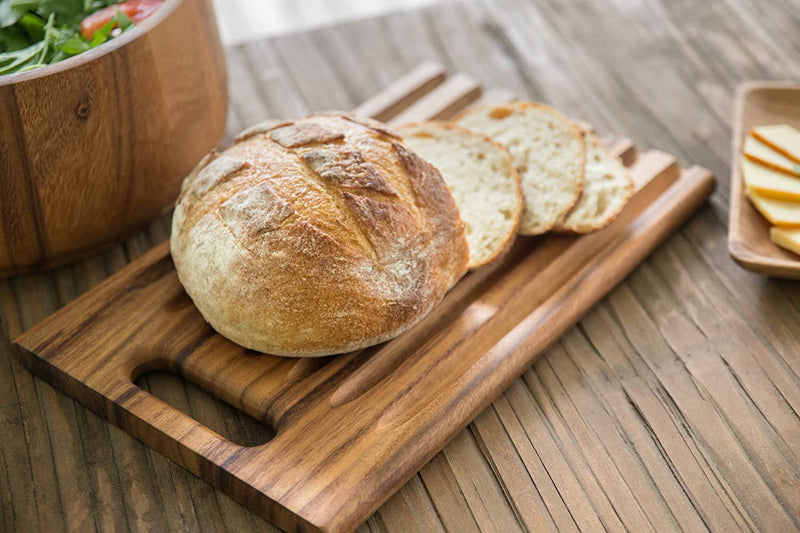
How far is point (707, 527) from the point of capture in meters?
1.74

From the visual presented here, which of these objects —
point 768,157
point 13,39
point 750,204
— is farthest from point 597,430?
point 13,39

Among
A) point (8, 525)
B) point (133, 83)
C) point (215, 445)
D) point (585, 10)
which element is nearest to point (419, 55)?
point (585, 10)

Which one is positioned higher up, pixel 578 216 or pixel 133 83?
pixel 133 83

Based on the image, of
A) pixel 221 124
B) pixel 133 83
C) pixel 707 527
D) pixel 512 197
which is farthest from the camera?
pixel 221 124

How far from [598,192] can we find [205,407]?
3.82ft

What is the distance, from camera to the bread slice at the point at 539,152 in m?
2.29

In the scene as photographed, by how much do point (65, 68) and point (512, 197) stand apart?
3.68 ft

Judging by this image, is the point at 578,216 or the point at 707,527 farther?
the point at 578,216

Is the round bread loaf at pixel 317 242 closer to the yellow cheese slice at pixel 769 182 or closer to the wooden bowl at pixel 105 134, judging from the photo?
the wooden bowl at pixel 105 134

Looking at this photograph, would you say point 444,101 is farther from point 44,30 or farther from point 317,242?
point 44,30

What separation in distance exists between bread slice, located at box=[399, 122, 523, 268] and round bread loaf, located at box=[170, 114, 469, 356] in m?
0.17

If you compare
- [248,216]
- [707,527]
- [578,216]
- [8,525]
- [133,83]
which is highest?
[133,83]

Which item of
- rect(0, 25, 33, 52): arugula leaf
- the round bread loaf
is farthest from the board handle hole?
rect(0, 25, 33, 52): arugula leaf

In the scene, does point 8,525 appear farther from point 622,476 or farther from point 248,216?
point 622,476
